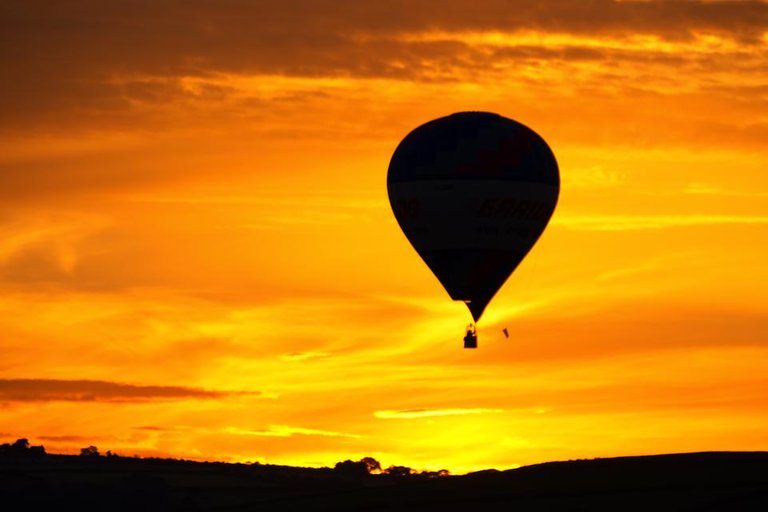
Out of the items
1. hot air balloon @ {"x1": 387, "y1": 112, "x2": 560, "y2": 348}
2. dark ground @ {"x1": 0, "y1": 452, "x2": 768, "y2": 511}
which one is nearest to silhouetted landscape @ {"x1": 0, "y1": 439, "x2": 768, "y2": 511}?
dark ground @ {"x1": 0, "y1": 452, "x2": 768, "y2": 511}

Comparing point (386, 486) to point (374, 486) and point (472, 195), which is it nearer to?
point (374, 486)

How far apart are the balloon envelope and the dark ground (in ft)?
50.2

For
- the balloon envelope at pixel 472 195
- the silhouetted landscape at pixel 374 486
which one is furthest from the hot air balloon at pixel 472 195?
the silhouetted landscape at pixel 374 486

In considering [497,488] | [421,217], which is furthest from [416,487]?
[421,217]

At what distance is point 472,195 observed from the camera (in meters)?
90.9

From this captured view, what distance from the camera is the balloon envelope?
9094 centimetres

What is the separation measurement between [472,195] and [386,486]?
29322mm

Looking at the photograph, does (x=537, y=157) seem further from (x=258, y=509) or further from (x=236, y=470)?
(x=236, y=470)

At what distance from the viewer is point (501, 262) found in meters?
92.0

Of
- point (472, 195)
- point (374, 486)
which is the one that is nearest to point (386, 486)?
point (374, 486)

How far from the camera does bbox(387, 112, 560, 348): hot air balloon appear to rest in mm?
90938

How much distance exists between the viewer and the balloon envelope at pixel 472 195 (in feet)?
298

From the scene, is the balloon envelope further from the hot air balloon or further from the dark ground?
the dark ground

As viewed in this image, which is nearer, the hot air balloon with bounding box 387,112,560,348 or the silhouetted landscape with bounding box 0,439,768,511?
the hot air balloon with bounding box 387,112,560,348
